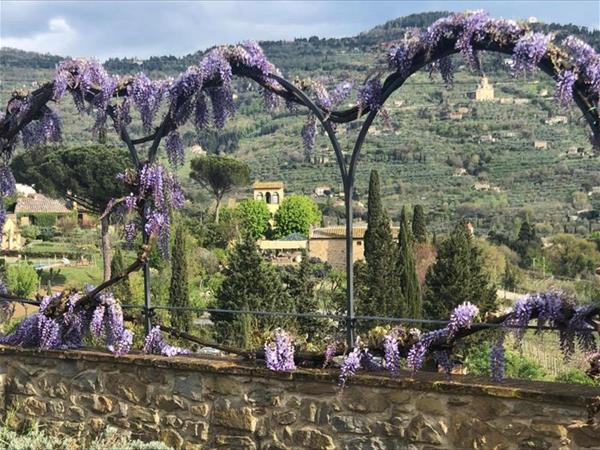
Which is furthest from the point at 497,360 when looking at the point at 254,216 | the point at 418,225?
the point at 254,216

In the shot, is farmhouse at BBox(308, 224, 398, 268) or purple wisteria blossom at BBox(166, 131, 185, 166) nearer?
purple wisteria blossom at BBox(166, 131, 185, 166)

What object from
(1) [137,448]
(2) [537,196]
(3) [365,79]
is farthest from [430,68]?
(2) [537,196]

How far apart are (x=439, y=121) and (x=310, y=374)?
8091cm

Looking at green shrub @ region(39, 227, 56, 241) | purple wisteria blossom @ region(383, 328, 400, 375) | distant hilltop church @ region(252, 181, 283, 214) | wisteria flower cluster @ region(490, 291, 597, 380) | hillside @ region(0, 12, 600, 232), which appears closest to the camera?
wisteria flower cluster @ region(490, 291, 597, 380)

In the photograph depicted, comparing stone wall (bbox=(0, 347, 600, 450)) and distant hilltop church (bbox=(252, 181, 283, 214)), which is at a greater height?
distant hilltop church (bbox=(252, 181, 283, 214))

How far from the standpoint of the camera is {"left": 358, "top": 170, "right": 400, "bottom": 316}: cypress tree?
1903 cm

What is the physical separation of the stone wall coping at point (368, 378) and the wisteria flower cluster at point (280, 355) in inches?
1.5

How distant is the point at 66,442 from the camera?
432 cm

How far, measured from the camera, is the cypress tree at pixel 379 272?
62.4 feet

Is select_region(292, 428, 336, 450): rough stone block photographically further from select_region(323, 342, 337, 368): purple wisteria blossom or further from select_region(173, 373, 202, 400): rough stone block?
select_region(173, 373, 202, 400): rough stone block

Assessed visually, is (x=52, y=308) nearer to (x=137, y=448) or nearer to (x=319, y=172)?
(x=137, y=448)

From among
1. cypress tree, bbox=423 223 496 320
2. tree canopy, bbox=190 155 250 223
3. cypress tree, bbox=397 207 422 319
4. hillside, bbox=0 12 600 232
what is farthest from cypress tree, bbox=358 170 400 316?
Result: hillside, bbox=0 12 600 232

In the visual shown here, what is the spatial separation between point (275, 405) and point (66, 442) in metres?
1.25

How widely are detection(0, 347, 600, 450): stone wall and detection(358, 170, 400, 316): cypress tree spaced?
14466mm
